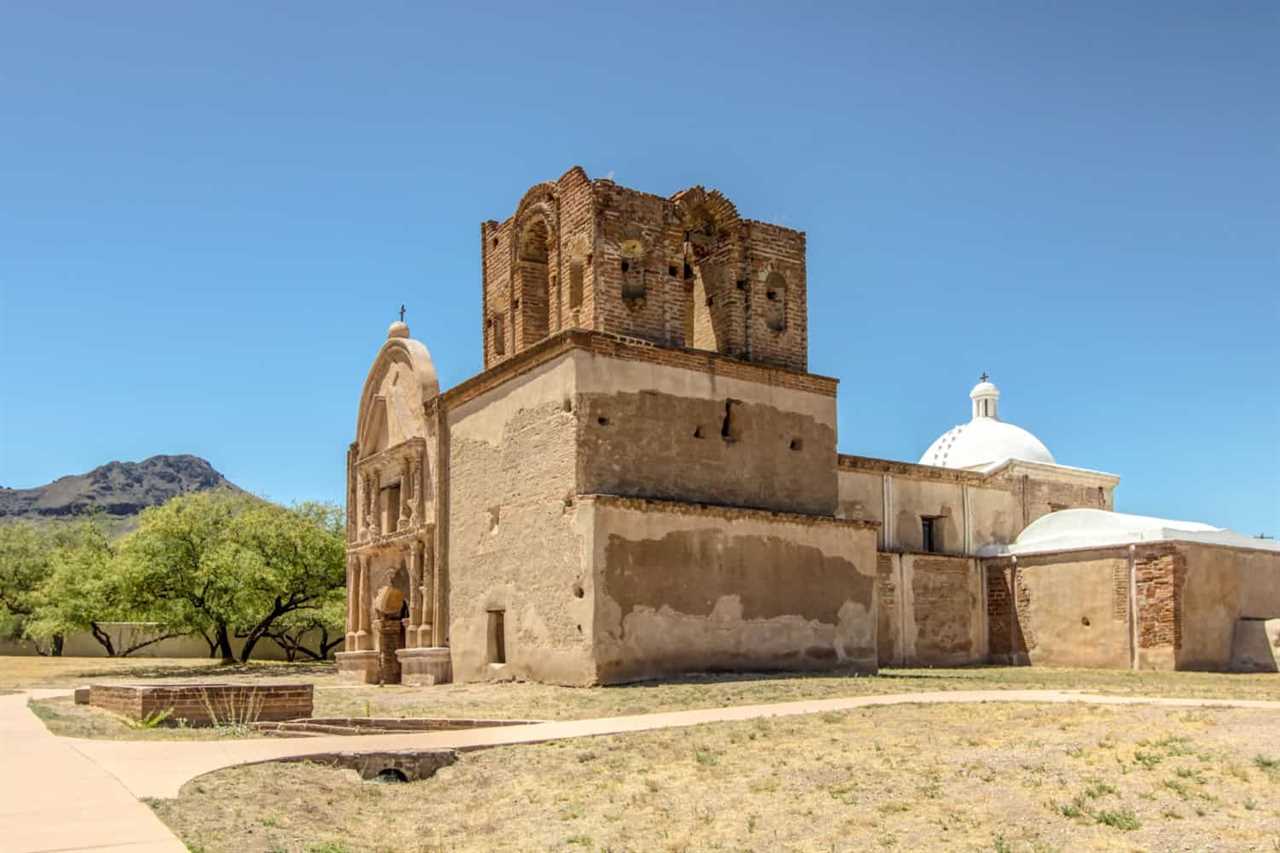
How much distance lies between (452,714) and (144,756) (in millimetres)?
4735

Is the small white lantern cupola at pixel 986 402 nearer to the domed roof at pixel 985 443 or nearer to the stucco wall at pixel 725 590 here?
the domed roof at pixel 985 443

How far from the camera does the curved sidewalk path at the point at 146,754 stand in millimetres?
5566

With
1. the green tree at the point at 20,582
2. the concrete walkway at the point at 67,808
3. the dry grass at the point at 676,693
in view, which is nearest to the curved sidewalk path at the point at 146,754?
the concrete walkway at the point at 67,808

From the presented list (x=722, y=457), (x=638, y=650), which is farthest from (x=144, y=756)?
(x=722, y=457)

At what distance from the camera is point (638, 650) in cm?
1691

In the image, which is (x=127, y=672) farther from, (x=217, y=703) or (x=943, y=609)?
(x=943, y=609)

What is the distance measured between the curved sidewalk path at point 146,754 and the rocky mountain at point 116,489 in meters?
140

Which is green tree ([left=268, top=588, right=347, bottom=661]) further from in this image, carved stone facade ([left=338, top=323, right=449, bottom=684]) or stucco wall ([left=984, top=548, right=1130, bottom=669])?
stucco wall ([left=984, top=548, right=1130, bottom=669])

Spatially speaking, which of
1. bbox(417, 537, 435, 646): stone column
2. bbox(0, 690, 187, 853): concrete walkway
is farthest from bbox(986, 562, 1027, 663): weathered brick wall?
bbox(0, 690, 187, 853): concrete walkway

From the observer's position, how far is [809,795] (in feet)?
25.8

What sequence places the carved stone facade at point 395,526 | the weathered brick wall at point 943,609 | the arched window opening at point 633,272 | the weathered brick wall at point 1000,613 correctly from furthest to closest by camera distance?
the weathered brick wall at point 1000,613
the weathered brick wall at point 943,609
the carved stone facade at point 395,526
the arched window opening at point 633,272

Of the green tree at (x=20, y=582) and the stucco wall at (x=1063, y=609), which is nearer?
the stucco wall at (x=1063, y=609)

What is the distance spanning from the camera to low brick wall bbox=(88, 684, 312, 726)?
461 inches

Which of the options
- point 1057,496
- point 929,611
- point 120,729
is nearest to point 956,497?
point 929,611
